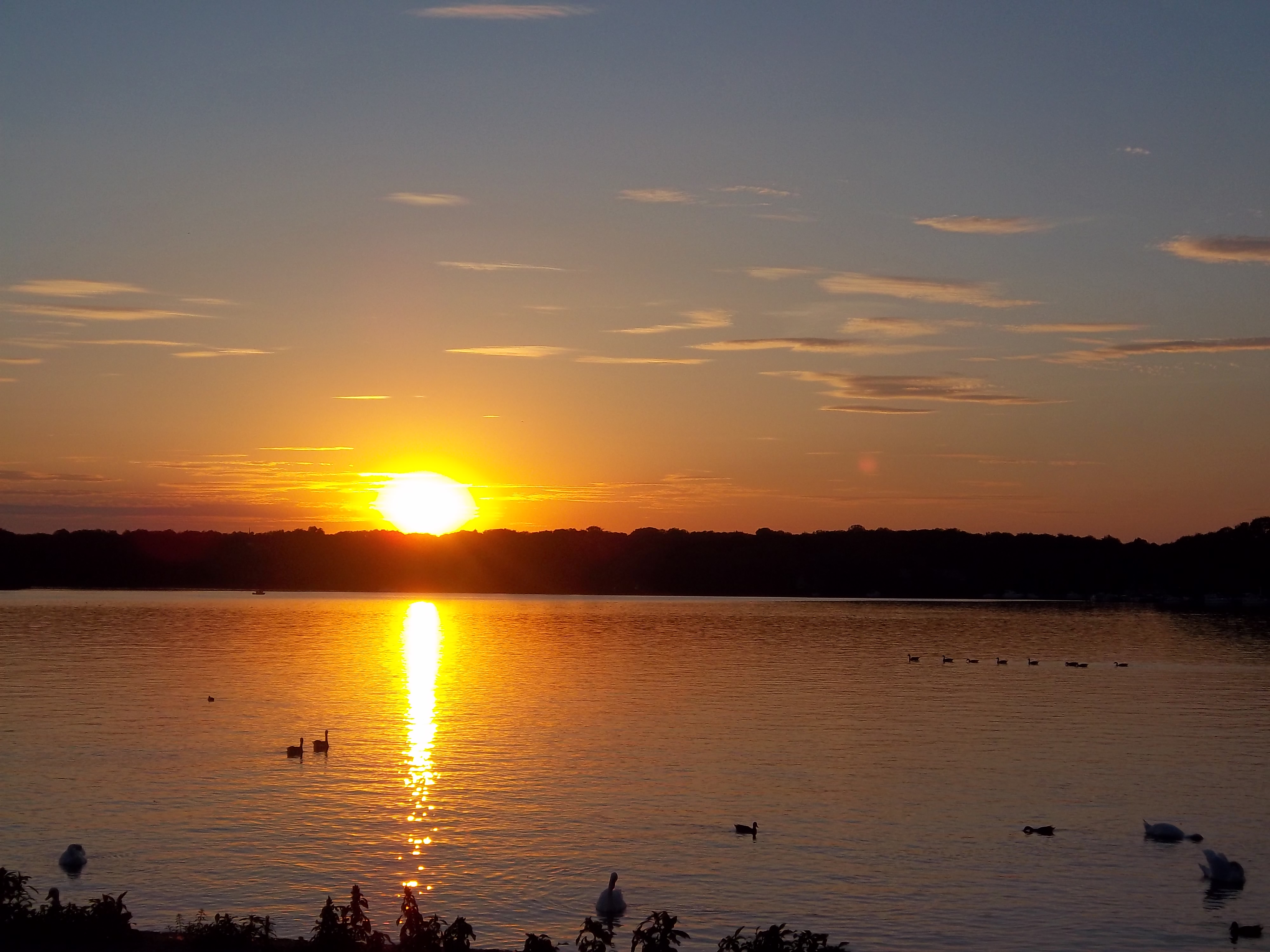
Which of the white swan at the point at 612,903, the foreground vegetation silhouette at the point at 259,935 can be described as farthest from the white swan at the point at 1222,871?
the foreground vegetation silhouette at the point at 259,935

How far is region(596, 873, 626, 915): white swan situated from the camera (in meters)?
23.1

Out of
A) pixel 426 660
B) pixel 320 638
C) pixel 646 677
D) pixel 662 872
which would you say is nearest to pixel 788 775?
pixel 662 872

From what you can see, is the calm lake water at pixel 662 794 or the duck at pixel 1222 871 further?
the duck at pixel 1222 871

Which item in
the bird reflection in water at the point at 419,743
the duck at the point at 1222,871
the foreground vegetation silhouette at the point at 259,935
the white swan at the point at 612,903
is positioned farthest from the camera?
the bird reflection in water at the point at 419,743

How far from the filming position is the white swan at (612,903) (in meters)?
23.1

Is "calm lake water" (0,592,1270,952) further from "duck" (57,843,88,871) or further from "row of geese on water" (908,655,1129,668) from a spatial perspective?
"row of geese on water" (908,655,1129,668)

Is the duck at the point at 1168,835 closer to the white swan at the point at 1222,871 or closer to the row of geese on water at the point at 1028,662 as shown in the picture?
the white swan at the point at 1222,871

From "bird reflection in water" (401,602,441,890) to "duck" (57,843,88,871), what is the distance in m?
6.71

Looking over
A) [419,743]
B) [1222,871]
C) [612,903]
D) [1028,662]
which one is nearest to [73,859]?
[612,903]

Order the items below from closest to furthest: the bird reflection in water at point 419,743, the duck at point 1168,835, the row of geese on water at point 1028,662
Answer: the bird reflection in water at point 419,743
the duck at point 1168,835
the row of geese on water at point 1028,662

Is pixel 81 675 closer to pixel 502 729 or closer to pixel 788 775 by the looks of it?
pixel 502 729

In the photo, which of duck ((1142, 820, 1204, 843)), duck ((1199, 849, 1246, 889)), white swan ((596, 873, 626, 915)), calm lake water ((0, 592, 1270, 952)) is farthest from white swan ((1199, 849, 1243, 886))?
white swan ((596, 873, 626, 915))

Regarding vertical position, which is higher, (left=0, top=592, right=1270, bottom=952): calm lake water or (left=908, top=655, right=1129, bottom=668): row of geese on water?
(left=0, top=592, right=1270, bottom=952): calm lake water

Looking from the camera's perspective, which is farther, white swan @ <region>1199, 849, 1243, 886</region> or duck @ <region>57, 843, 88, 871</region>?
white swan @ <region>1199, 849, 1243, 886</region>
